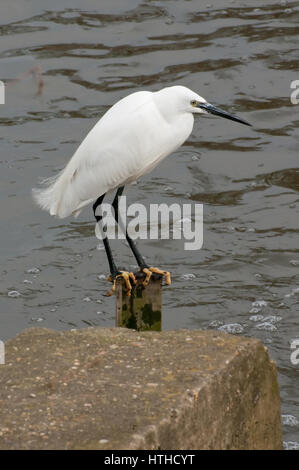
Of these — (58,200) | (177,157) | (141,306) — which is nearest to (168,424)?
(141,306)

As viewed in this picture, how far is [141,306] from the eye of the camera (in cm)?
488

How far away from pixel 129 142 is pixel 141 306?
99 centimetres

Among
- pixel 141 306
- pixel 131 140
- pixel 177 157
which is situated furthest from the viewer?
pixel 177 157

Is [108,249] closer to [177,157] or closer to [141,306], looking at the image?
[141,306]

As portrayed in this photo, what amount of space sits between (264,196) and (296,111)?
162 centimetres

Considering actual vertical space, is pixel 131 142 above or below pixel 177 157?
above

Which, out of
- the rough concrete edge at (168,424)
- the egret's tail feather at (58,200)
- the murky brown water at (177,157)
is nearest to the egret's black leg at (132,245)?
the egret's tail feather at (58,200)

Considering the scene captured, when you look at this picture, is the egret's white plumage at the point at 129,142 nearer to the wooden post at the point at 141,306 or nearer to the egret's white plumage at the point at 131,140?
the egret's white plumage at the point at 131,140

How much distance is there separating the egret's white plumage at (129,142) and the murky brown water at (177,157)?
134 centimetres

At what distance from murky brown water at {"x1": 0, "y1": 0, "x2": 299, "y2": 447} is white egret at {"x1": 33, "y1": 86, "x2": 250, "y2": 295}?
130cm

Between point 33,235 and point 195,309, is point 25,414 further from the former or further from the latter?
point 33,235

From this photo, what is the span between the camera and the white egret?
5.20m

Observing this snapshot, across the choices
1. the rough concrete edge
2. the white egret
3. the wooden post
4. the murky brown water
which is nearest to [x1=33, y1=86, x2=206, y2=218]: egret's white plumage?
the white egret
